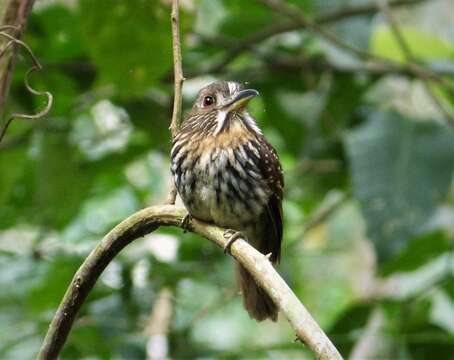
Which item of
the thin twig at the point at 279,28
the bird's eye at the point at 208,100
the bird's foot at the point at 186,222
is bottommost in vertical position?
the bird's foot at the point at 186,222

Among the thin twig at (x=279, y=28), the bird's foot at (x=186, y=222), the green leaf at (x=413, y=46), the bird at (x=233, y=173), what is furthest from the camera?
the green leaf at (x=413, y=46)

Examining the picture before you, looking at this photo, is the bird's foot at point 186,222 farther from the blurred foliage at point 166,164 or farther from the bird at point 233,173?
the blurred foliage at point 166,164

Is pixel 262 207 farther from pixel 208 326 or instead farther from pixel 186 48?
pixel 208 326

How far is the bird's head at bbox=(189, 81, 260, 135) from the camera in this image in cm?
319

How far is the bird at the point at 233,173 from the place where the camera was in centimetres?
302

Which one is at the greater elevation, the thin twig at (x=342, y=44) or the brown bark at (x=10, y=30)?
the thin twig at (x=342, y=44)

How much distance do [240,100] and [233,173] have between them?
22 centimetres

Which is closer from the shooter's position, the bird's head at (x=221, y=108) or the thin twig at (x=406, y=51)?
the bird's head at (x=221, y=108)

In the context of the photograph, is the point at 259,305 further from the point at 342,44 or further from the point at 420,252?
the point at 342,44

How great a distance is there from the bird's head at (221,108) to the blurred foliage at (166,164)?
16.7 inches

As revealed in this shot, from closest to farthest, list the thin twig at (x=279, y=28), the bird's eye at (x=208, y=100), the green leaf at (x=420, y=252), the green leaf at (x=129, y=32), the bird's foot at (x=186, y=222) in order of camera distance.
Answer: the bird's foot at (x=186, y=222) → the bird's eye at (x=208, y=100) → the green leaf at (x=129, y=32) → the green leaf at (x=420, y=252) → the thin twig at (x=279, y=28)

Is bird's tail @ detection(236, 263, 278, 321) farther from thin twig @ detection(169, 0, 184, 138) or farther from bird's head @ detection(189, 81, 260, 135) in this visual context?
thin twig @ detection(169, 0, 184, 138)

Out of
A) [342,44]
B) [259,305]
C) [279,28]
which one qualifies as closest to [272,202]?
[259,305]

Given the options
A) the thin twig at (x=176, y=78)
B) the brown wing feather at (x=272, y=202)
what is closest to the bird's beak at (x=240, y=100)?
the brown wing feather at (x=272, y=202)
